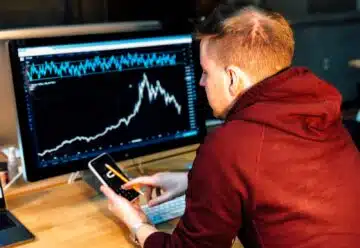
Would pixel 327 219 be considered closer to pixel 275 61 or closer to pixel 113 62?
pixel 275 61

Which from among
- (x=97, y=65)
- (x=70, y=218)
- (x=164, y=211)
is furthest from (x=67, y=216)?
(x=97, y=65)

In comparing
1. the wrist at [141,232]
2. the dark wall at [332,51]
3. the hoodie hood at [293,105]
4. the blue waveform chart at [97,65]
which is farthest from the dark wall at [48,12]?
the hoodie hood at [293,105]

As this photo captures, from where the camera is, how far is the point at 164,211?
1431mm

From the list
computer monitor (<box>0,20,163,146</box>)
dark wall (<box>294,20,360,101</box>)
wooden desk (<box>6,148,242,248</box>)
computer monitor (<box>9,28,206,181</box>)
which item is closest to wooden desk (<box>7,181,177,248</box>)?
wooden desk (<box>6,148,242,248</box>)

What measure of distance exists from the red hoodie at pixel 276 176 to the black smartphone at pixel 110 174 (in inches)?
14.7

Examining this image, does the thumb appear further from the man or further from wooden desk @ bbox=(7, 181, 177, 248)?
the man

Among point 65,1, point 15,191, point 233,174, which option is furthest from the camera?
point 65,1

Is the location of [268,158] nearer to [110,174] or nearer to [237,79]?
[237,79]

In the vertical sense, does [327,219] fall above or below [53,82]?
below

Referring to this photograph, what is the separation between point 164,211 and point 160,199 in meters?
0.04

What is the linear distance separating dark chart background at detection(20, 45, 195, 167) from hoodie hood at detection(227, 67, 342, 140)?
1.73ft

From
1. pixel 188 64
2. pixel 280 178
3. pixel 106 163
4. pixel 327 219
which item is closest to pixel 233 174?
pixel 280 178

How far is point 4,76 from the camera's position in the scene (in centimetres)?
167

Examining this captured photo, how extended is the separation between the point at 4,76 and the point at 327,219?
3.45ft
